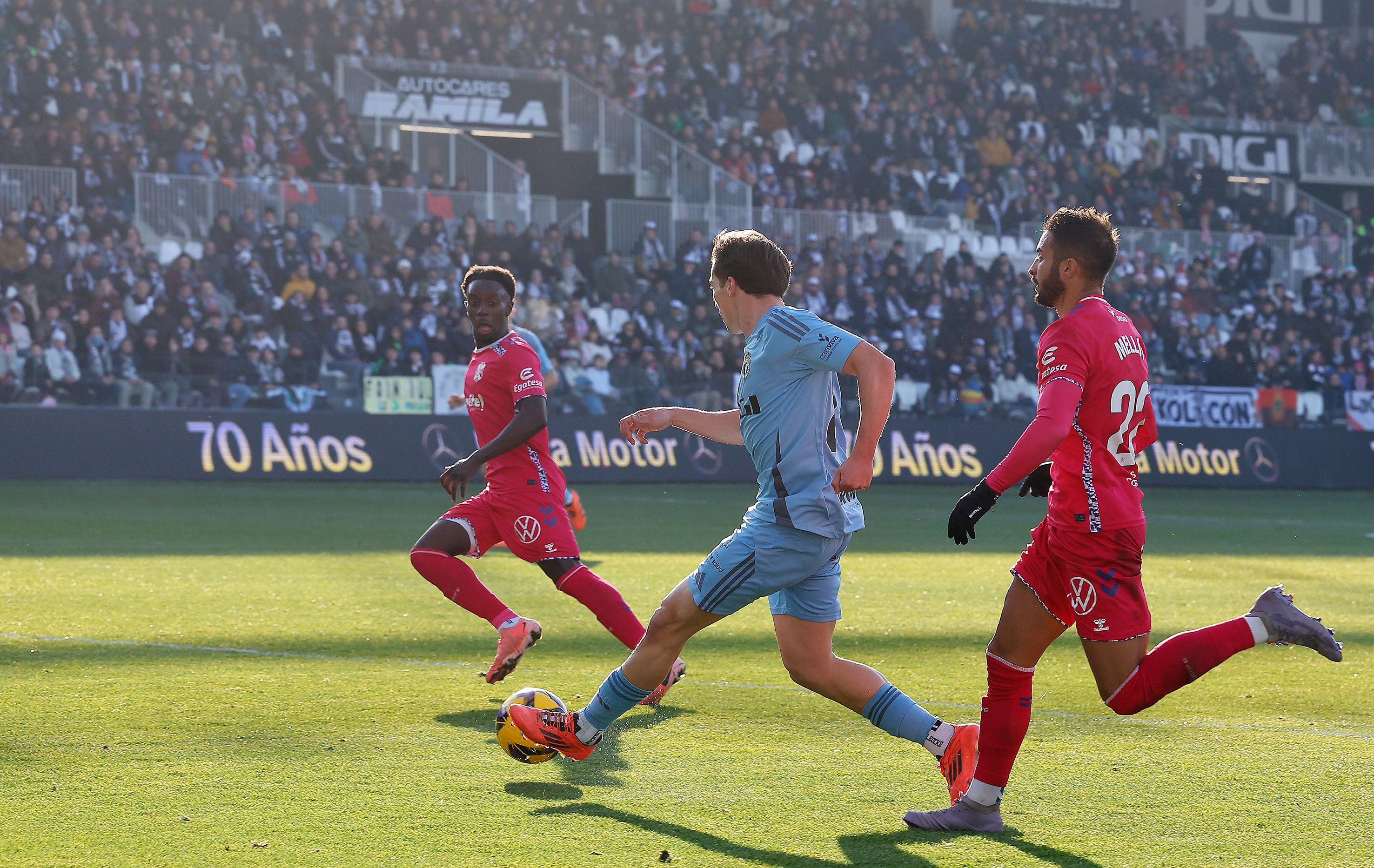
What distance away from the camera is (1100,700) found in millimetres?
6438

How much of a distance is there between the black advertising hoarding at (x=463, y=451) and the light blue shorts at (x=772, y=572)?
1561cm

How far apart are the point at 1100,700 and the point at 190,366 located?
15.8 meters

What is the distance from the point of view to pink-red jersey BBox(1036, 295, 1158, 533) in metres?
4.27

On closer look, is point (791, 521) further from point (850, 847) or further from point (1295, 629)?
point (1295, 629)

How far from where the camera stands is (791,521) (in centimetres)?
431

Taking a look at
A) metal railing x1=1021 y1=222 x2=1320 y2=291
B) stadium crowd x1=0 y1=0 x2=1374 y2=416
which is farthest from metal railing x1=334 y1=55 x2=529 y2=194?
metal railing x1=1021 y1=222 x2=1320 y2=291

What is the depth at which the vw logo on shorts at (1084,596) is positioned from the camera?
4312 millimetres

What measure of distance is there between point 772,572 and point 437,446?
1625 centimetres

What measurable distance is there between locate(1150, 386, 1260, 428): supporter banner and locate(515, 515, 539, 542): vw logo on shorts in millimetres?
20201

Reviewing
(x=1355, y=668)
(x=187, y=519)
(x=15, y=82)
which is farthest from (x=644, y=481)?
(x=1355, y=668)

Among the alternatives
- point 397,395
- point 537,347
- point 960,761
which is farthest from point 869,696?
point 397,395

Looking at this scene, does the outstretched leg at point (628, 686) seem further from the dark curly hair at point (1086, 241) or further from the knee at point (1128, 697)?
the dark curly hair at point (1086, 241)

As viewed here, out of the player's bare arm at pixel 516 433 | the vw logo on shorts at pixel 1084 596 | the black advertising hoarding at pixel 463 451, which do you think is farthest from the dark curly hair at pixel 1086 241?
the black advertising hoarding at pixel 463 451

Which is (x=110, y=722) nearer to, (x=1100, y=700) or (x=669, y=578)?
(x=1100, y=700)
